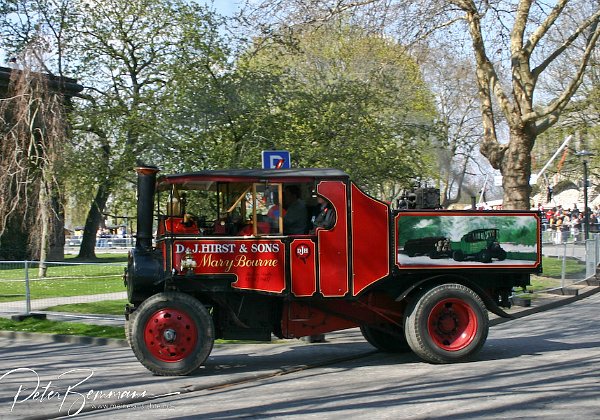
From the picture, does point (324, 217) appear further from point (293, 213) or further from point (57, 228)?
point (57, 228)

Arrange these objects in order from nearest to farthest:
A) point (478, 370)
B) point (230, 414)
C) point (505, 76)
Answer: point (230, 414)
point (478, 370)
point (505, 76)

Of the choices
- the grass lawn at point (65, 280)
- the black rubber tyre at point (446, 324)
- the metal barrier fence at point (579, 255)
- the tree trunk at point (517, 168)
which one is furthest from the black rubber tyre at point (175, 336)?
the tree trunk at point (517, 168)

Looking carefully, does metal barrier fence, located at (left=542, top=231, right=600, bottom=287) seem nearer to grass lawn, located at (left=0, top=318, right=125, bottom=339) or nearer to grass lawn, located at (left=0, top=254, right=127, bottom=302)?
grass lawn, located at (left=0, top=254, right=127, bottom=302)

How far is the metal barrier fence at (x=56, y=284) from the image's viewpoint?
658 inches

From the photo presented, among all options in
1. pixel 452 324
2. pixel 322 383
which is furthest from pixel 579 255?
pixel 322 383

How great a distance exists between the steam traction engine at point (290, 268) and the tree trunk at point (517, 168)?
1050 cm

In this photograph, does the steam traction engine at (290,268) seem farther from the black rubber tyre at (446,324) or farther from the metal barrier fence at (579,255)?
the metal barrier fence at (579,255)

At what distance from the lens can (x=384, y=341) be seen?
36.9 feet

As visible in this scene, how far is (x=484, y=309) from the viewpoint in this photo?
10.2 meters

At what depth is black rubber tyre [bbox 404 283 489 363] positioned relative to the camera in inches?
394

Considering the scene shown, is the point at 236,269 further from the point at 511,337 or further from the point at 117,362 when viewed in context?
the point at 511,337

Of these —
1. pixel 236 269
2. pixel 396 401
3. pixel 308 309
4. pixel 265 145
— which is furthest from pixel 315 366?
pixel 265 145

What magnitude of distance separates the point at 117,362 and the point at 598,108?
23.1 meters

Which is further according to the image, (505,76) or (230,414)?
(505,76)
